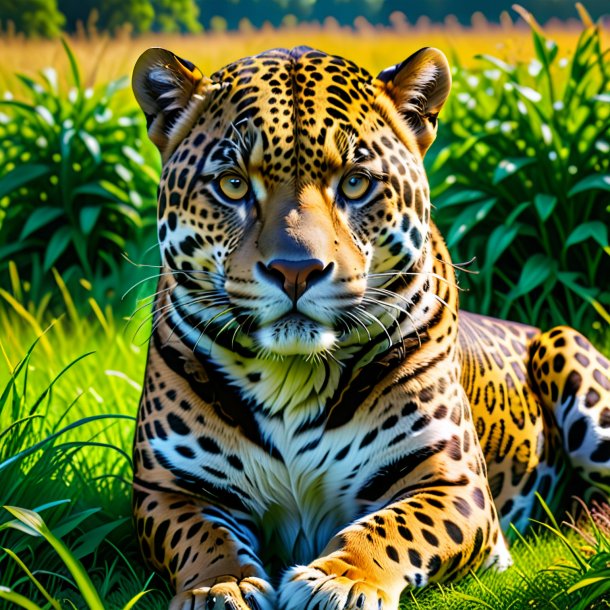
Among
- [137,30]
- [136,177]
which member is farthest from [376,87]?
[137,30]

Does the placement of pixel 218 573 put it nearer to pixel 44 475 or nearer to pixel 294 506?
pixel 294 506

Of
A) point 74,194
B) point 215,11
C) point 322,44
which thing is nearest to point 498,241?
point 74,194

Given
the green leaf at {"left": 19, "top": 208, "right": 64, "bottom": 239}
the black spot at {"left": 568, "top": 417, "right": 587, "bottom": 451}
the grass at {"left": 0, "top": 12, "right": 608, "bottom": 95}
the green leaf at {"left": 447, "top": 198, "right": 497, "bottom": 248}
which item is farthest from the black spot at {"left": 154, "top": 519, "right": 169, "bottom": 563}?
the grass at {"left": 0, "top": 12, "right": 608, "bottom": 95}

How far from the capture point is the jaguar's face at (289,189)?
360cm

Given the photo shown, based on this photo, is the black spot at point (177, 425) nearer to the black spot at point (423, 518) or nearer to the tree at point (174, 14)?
the black spot at point (423, 518)

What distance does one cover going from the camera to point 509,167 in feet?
24.3

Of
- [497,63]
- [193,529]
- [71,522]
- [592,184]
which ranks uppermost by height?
[497,63]

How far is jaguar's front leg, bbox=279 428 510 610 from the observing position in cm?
338

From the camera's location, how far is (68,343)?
23.6ft

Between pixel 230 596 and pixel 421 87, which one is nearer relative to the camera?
pixel 230 596

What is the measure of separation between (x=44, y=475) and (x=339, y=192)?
1.59 metres

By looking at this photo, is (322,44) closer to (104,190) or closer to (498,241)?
(104,190)

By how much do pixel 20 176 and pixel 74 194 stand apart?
456 millimetres

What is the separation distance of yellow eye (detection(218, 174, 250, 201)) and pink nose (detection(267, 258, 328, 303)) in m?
0.42
